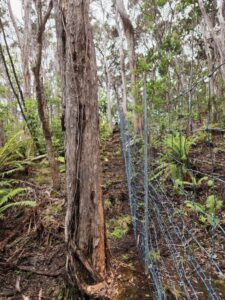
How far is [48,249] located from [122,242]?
82cm

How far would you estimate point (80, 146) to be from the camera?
1865 mm

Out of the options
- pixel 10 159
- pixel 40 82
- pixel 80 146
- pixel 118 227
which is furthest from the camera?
pixel 10 159

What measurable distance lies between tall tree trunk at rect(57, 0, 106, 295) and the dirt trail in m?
0.24

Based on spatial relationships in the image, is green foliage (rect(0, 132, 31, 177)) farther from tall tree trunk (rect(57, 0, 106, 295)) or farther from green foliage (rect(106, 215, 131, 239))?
tall tree trunk (rect(57, 0, 106, 295))

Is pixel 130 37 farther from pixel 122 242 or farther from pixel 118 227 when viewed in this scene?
pixel 122 242

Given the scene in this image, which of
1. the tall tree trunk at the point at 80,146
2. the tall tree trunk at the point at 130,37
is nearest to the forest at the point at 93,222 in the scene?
the tall tree trunk at the point at 80,146

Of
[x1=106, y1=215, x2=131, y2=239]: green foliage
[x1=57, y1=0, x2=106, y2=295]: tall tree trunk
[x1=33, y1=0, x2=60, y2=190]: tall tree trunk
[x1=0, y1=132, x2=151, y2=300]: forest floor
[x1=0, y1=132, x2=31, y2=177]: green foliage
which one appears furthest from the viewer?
[x1=0, y1=132, x2=31, y2=177]: green foliage

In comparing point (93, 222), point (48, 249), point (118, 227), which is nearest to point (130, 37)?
point (118, 227)

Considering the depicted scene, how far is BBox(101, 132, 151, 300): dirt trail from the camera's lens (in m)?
1.95

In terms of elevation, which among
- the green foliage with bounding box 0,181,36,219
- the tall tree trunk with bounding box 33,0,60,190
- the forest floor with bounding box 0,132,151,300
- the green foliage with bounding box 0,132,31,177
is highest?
the tall tree trunk with bounding box 33,0,60,190

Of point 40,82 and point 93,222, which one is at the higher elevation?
point 40,82

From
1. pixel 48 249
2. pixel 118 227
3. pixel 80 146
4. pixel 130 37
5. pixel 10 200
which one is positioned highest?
pixel 130 37

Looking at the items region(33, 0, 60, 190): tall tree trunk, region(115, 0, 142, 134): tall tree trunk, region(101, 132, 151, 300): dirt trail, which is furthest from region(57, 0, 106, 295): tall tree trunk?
region(115, 0, 142, 134): tall tree trunk

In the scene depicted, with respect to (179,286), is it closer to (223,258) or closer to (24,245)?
(223,258)
